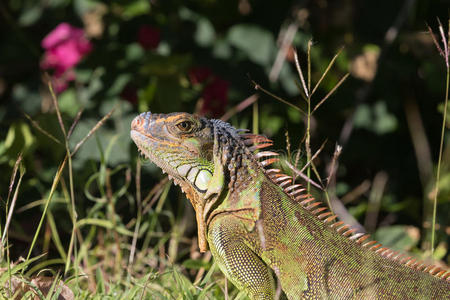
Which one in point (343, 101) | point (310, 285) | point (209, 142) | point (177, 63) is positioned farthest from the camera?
point (343, 101)

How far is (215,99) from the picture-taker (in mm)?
4344

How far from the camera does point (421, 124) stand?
5305mm

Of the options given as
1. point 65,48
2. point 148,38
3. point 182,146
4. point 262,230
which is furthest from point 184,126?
point 65,48

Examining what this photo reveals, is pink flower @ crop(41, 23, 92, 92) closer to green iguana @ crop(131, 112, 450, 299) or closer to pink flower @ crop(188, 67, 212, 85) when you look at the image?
pink flower @ crop(188, 67, 212, 85)

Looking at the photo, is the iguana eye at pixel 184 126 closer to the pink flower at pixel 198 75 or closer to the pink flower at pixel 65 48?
the pink flower at pixel 198 75

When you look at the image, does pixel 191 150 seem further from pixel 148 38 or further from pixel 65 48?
pixel 65 48

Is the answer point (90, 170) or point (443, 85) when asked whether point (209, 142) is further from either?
point (443, 85)

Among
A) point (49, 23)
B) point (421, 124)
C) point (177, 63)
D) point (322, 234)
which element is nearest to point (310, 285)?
point (322, 234)

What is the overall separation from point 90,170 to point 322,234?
7.16 feet

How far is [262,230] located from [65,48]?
279 cm

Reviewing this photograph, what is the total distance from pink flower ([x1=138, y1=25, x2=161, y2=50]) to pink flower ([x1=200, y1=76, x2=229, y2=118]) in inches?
20.5

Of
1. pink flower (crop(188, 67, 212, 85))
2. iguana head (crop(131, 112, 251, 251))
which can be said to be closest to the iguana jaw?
iguana head (crop(131, 112, 251, 251))

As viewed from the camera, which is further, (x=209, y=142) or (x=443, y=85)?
(x=443, y=85)

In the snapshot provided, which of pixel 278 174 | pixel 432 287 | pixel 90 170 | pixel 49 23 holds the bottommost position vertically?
pixel 90 170
